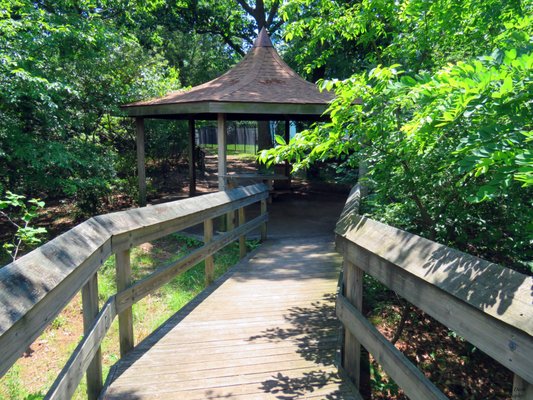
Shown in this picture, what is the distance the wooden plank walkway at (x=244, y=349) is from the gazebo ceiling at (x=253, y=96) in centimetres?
414

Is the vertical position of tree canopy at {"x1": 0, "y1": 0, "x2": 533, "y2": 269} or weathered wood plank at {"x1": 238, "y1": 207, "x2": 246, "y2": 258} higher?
tree canopy at {"x1": 0, "y1": 0, "x2": 533, "y2": 269}

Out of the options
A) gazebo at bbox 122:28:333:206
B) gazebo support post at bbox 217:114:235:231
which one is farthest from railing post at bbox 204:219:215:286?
gazebo support post at bbox 217:114:235:231

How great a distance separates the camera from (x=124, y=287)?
2861 mm

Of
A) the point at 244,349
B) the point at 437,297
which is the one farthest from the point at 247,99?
the point at 437,297

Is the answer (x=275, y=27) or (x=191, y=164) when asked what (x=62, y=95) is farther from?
(x=275, y=27)

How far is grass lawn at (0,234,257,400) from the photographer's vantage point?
404 cm

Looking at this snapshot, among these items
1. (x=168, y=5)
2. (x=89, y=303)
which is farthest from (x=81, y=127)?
(x=168, y=5)

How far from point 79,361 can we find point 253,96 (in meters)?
7.06

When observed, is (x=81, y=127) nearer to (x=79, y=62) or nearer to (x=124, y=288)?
(x=79, y=62)

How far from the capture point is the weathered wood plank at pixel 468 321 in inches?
49.1

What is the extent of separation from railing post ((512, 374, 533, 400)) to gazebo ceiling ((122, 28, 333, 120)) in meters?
6.51

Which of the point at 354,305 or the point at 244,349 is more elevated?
the point at 354,305

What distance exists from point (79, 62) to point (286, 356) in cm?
914

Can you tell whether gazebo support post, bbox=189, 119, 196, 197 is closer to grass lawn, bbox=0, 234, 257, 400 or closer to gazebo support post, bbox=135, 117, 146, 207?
gazebo support post, bbox=135, 117, 146, 207
